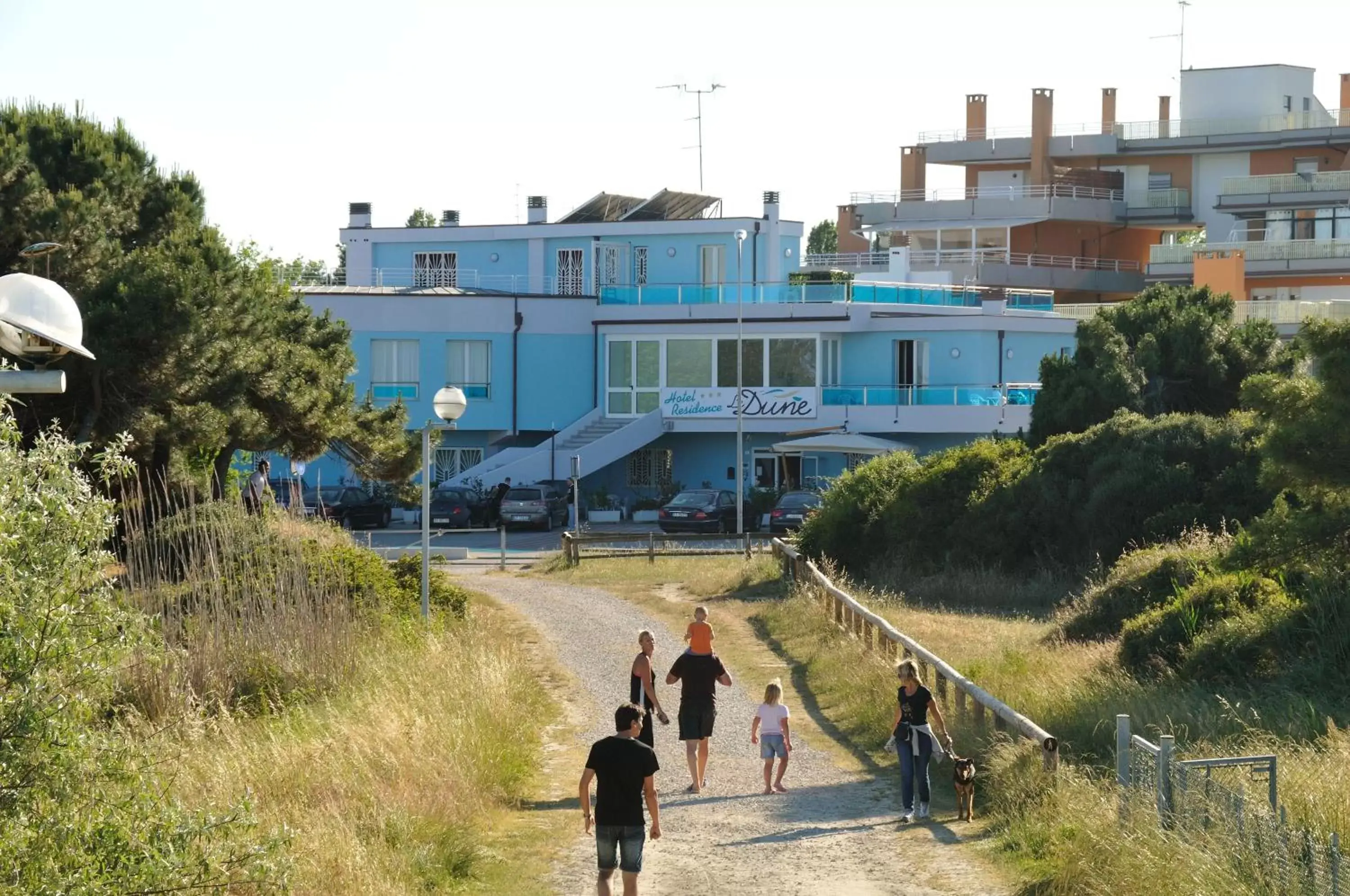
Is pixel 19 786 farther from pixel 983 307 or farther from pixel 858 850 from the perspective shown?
pixel 983 307

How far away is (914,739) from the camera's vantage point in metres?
13.7

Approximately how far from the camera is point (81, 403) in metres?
22.2

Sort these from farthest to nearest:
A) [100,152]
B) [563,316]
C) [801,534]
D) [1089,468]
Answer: [563,316], [801,534], [1089,468], [100,152]

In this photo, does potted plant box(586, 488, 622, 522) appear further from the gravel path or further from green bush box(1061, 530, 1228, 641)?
the gravel path

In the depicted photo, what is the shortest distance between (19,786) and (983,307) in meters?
47.9

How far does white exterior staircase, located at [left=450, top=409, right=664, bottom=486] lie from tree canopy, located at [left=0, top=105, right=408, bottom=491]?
75.5 feet

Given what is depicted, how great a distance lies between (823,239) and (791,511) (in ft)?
299

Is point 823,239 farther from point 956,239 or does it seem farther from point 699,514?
point 699,514

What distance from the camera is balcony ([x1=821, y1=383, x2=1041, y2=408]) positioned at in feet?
168

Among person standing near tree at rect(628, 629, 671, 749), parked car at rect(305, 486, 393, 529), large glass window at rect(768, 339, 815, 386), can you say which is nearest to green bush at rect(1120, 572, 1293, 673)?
person standing near tree at rect(628, 629, 671, 749)

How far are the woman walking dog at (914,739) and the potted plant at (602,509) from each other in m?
36.4

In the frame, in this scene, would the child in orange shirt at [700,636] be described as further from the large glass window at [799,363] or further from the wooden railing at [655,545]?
the large glass window at [799,363]

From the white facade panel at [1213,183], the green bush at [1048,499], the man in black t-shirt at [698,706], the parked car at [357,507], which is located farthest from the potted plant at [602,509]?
the white facade panel at [1213,183]

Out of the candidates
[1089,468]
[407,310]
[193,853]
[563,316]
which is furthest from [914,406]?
[193,853]
